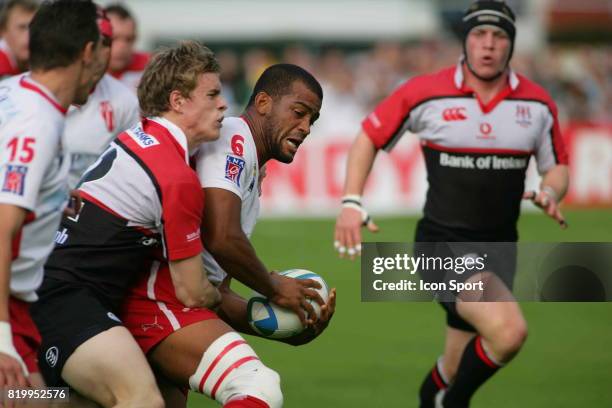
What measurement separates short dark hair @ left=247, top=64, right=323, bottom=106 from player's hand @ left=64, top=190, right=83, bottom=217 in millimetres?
1078

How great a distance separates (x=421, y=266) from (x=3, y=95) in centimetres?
354

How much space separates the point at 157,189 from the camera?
16.0ft

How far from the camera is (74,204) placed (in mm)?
5059

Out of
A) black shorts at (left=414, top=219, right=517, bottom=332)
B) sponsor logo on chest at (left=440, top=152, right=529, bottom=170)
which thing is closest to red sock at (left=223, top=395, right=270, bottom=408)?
black shorts at (left=414, top=219, right=517, bottom=332)

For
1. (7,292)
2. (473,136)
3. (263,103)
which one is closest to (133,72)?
(473,136)

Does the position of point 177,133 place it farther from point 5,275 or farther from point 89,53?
point 5,275

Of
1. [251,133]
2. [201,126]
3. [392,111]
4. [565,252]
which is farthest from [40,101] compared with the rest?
[565,252]

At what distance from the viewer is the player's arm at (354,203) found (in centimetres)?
653

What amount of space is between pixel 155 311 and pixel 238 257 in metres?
0.51

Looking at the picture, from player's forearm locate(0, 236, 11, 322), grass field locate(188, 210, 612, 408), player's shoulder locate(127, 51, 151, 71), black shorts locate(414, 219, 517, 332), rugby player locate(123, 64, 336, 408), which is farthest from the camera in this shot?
player's shoulder locate(127, 51, 151, 71)

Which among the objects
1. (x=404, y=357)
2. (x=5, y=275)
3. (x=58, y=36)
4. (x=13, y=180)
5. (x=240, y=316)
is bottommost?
(x=404, y=357)

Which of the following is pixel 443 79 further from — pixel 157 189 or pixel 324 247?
pixel 324 247

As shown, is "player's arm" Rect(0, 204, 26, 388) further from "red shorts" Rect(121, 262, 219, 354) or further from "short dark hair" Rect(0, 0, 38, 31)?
"short dark hair" Rect(0, 0, 38, 31)

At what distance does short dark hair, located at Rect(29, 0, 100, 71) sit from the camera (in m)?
4.22
